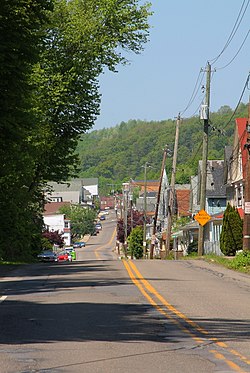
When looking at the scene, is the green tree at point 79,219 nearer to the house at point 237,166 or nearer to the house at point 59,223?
the house at point 59,223

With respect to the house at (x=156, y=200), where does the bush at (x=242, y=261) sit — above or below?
below

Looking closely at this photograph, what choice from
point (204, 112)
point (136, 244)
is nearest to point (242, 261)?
point (204, 112)

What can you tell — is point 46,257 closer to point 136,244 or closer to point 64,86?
point 64,86

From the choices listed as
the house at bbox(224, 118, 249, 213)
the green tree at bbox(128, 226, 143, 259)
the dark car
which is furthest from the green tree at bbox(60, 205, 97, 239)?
the house at bbox(224, 118, 249, 213)

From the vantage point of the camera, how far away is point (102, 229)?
187 m

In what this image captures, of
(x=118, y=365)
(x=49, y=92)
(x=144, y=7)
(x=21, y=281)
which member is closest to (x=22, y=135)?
(x=21, y=281)

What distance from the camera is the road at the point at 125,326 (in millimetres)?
11414

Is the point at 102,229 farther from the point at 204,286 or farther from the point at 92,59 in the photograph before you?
the point at 204,286

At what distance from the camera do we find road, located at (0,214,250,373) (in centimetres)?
1141

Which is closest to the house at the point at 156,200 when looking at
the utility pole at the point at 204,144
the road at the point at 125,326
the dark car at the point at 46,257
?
the dark car at the point at 46,257

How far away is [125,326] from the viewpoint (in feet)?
51.3

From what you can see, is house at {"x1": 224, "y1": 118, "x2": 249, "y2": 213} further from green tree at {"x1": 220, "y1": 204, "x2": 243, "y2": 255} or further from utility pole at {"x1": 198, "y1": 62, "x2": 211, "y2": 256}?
green tree at {"x1": 220, "y1": 204, "x2": 243, "y2": 255}

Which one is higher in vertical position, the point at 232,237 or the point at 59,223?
the point at 232,237

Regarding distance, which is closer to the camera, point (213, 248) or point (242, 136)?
point (242, 136)
